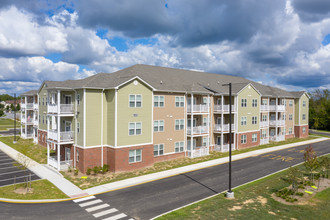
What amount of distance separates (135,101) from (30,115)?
33636 mm

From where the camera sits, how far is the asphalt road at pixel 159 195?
48.9 feet

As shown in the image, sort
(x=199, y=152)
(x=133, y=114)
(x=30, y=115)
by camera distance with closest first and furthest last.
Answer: (x=133, y=114) < (x=199, y=152) < (x=30, y=115)

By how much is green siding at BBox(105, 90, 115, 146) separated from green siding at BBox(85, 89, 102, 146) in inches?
33.4

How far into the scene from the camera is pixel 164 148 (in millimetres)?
29203

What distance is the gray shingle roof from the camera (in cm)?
2522

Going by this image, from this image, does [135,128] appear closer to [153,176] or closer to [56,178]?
[153,176]

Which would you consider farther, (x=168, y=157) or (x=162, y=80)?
(x=162, y=80)

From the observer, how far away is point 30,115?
47.7 metres

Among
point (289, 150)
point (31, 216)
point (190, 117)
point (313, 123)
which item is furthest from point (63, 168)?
point (313, 123)

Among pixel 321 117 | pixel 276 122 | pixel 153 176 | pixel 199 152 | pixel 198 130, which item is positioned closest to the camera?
pixel 153 176

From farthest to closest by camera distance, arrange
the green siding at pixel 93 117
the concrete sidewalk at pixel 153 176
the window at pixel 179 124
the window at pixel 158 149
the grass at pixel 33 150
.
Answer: the window at pixel 179 124
the grass at pixel 33 150
the window at pixel 158 149
the green siding at pixel 93 117
the concrete sidewalk at pixel 153 176

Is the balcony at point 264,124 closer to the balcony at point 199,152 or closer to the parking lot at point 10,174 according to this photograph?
the balcony at point 199,152

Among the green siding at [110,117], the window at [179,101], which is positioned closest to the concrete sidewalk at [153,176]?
the green siding at [110,117]

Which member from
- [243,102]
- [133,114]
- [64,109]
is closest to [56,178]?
[64,109]
